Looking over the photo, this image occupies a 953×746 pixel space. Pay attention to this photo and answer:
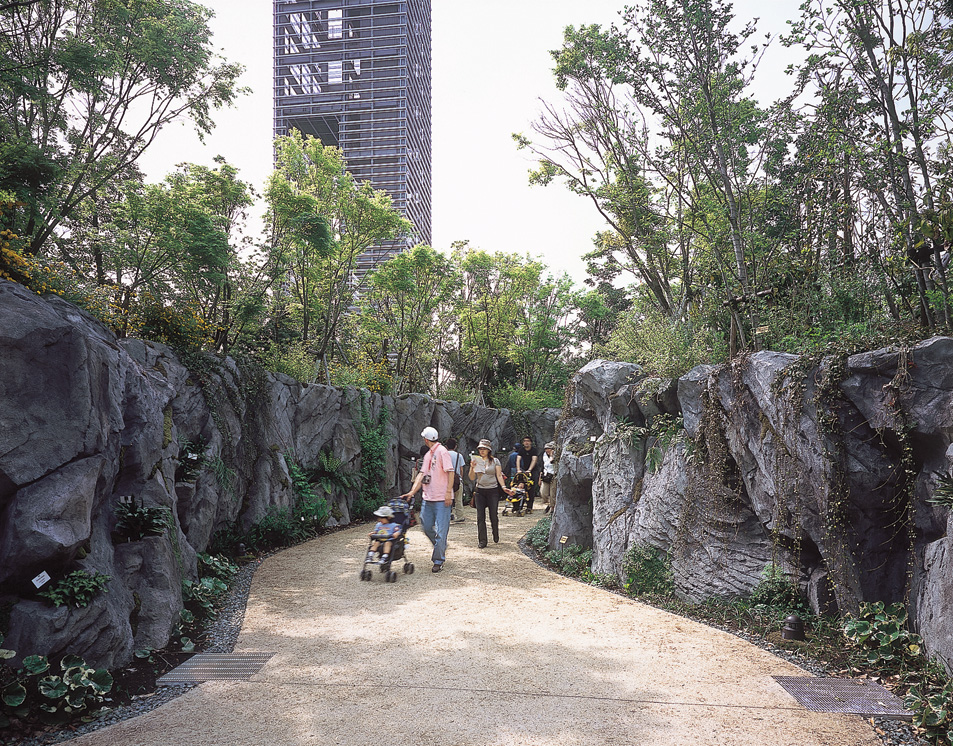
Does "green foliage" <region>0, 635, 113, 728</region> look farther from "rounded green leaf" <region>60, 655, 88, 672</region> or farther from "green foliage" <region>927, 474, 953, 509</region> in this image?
"green foliage" <region>927, 474, 953, 509</region>

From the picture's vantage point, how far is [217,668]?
15.9 feet

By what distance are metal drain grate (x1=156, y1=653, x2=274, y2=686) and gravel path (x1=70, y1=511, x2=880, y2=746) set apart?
119mm

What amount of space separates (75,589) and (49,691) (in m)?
0.73

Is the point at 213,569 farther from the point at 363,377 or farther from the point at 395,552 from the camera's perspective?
the point at 363,377

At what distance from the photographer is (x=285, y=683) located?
4.45m

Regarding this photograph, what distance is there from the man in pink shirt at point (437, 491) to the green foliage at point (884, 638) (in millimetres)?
4649

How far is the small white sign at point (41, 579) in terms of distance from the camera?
4.22 meters

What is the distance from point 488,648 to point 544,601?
5.71 feet

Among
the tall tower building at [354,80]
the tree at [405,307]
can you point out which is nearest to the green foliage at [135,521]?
the tree at [405,307]

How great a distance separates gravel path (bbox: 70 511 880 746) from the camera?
145 inches

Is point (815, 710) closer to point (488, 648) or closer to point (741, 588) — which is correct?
point (741, 588)

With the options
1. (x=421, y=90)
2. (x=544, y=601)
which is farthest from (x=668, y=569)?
(x=421, y=90)

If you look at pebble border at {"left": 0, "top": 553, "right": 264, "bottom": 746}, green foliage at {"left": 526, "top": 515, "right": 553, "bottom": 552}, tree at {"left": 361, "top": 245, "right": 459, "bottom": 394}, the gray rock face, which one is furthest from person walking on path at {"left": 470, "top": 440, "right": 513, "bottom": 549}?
tree at {"left": 361, "top": 245, "right": 459, "bottom": 394}

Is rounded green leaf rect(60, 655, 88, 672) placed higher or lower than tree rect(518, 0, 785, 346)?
lower
